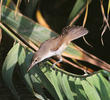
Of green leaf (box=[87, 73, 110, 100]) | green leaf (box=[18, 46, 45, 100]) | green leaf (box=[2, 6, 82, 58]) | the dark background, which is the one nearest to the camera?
green leaf (box=[87, 73, 110, 100])

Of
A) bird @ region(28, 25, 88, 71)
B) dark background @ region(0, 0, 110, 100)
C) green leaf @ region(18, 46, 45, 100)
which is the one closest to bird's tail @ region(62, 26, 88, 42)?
bird @ region(28, 25, 88, 71)

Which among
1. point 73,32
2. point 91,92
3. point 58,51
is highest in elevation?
point 73,32

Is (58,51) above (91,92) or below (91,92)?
above

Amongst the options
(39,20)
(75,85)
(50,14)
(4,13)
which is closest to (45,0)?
(50,14)

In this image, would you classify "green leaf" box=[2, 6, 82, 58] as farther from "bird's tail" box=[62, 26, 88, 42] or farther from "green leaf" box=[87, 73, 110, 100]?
"green leaf" box=[87, 73, 110, 100]

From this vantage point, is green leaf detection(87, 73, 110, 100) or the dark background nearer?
green leaf detection(87, 73, 110, 100)

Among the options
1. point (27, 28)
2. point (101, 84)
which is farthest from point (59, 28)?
point (101, 84)

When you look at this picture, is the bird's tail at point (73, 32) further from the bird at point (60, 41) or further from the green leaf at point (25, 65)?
the green leaf at point (25, 65)

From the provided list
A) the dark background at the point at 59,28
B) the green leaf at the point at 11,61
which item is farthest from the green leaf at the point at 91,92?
the dark background at the point at 59,28

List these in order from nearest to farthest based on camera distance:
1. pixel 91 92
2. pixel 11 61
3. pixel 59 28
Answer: pixel 91 92 < pixel 11 61 < pixel 59 28

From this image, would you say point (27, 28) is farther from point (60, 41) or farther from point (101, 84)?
point (101, 84)

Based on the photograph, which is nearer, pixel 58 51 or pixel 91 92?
pixel 91 92

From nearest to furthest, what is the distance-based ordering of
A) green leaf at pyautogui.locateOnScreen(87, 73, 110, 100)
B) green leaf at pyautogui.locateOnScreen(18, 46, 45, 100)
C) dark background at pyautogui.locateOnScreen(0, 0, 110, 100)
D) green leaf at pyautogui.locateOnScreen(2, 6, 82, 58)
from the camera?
1. green leaf at pyautogui.locateOnScreen(87, 73, 110, 100)
2. green leaf at pyautogui.locateOnScreen(18, 46, 45, 100)
3. green leaf at pyautogui.locateOnScreen(2, 6, 82, 58)
4. dark background at pyautogui.locateOnScreen(0, 0, 110, 100)
